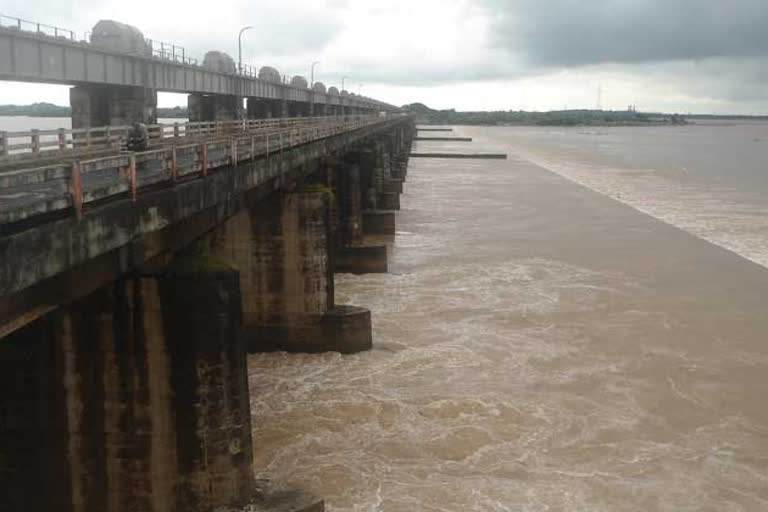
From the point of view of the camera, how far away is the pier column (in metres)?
11.3

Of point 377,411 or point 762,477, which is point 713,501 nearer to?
point 762,477

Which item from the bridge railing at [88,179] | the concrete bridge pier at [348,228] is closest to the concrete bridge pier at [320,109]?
the concrete bridge pier at [348,228]

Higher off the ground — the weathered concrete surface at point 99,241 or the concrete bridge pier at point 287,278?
the weathered concrete surface at point 99,241

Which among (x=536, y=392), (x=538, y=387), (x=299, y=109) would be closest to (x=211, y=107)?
(x=299, y=109)

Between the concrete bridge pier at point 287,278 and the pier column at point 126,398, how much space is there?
1117 centimetres

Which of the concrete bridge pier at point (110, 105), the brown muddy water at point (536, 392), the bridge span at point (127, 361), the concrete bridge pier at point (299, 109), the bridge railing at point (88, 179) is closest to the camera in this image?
the bridge railing at point (88, 179)

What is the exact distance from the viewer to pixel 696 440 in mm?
17266

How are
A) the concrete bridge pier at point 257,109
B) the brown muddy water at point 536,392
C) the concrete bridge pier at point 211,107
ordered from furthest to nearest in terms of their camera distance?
the concrete bridge pier at point 257,109, the concrete bridge pier at point 211,107, the brown muddy water at point 536,392

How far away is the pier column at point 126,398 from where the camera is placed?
11.3m

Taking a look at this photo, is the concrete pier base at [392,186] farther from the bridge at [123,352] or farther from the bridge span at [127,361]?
the bridge span at [127,361]

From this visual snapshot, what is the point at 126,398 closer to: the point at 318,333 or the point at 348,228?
the point at 318,333

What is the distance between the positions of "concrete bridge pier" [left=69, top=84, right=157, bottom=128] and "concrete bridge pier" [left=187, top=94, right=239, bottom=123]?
13.0 metres

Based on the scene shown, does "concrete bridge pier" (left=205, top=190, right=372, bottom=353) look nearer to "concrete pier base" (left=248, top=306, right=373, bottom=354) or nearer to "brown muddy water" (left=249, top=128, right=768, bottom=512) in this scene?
"concrete pier base" (left=248, top=306, right=373, bottom=354)

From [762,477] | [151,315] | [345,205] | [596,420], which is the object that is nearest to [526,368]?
[596,420]
